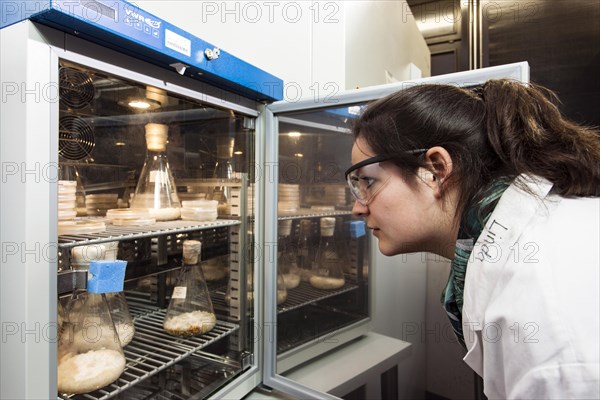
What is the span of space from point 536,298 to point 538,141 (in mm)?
299

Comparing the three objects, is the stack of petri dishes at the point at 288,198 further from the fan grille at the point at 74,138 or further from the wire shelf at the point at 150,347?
the fan grille at the point at 74,138

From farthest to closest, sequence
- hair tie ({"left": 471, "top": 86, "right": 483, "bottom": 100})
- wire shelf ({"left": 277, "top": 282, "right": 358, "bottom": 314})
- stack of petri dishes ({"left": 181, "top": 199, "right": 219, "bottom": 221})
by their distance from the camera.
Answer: wire shelf ({"left": 277, "top": 282, "right": 358, "bottom": 314}) < stack of petri dishes ({"left": 181, "top": 199, "right": 219, "bottom": 221}) < hair tie ({"left": 471, "top": 86, "right": 483, "bottom": 100})

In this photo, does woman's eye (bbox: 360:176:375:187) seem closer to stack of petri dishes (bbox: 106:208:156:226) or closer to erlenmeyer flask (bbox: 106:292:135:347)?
stack of petri dishes (bbox: 106:208:156:226)

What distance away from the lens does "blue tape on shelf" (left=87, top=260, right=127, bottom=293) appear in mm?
771

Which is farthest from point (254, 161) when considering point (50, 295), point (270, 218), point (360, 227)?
point (50, 295)

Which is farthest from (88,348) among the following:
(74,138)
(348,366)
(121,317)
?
(348,366)

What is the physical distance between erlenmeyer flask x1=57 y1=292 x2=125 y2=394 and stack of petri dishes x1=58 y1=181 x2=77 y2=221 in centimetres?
21

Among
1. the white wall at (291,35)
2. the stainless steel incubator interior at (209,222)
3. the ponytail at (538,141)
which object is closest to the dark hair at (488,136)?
the ponytail at (538,141)

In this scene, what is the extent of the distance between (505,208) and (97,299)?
95 cm

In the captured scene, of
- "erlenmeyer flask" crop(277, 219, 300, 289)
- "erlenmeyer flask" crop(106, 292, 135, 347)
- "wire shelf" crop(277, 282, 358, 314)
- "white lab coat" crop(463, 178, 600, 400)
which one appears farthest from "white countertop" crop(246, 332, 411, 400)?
"white lab coat" crop(463, 178, 600, 400)

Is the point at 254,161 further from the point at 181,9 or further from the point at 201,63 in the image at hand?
the point at 181,9

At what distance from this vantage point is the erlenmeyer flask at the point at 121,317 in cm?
105

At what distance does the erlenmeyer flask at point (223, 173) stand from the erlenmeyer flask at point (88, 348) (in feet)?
1.50

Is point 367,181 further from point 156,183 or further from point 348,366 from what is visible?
point 348,366
